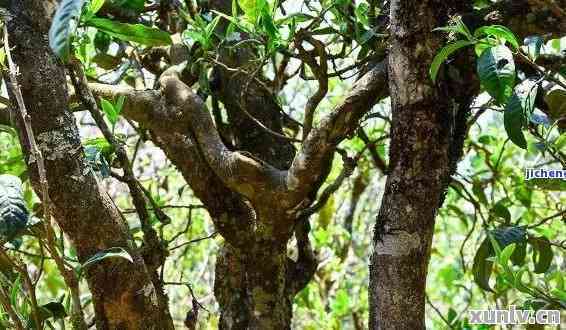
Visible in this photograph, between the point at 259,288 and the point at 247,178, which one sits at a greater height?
the point at 247,178

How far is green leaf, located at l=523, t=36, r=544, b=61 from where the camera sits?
81cm

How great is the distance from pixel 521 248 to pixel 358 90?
44 centimetres

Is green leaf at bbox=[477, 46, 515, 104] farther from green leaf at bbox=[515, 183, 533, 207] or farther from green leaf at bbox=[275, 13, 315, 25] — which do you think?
green leaf at bbox=[515, 183, 533, 207]

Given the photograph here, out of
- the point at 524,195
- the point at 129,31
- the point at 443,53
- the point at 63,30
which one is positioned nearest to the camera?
the point at 63,30

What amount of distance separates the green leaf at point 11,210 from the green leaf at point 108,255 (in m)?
0.08

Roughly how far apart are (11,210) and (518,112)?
0.56m

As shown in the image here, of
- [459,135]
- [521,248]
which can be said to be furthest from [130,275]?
[521,248]

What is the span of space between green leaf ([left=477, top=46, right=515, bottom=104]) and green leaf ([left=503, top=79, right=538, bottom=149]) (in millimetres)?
49

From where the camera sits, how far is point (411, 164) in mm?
840

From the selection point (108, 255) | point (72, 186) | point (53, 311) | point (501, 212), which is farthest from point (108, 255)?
point (501, 212)

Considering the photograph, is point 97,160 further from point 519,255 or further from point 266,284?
point 519,255

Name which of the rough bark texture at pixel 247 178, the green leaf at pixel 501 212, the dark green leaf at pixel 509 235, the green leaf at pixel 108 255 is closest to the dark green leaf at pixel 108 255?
the green leaf at pixel 108 255

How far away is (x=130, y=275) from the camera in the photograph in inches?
33.6

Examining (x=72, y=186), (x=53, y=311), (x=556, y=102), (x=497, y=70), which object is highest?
(x=556, y=102)
